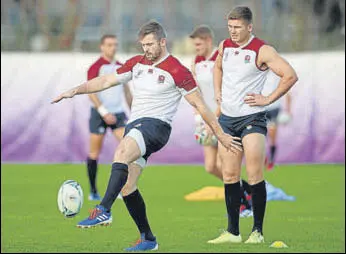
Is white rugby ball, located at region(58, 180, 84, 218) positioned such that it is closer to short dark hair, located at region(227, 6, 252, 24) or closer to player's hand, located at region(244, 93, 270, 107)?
player's hand, located at region(244, 93, 270, 107)

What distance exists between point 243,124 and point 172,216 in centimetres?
427

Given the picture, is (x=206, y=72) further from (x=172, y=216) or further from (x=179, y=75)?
(x=179, y=75)

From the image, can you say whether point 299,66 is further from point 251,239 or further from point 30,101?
point 251,239

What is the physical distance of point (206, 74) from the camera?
45.6ft

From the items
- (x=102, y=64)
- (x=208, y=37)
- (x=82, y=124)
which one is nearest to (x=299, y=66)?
(x=82, y=124)

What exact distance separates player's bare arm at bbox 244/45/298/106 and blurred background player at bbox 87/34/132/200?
5814 mm

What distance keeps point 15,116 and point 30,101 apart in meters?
0.47

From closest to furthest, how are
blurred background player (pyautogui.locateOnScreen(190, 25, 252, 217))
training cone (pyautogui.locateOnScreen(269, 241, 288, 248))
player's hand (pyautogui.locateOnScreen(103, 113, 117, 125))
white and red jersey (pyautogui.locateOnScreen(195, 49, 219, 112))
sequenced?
1. training cone (pyautogui.locateOnScreen(269, 241, 288, 248))
2. blurred background player (pyautogui.locateOnScreen(190, 25, 252, 217))
3. white and red jersey (pyautogui.locateOnScreen(195, 49, 219, 112))
4. player's hand (pyautogui.locateOnScreen(103, 113, 117, 125))

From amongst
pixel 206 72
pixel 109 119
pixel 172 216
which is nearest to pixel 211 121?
pixel 206 72

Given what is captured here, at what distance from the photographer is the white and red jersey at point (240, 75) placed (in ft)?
32.8

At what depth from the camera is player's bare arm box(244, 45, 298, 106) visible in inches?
386

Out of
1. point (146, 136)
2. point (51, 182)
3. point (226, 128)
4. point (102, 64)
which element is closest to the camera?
point (146, 136)

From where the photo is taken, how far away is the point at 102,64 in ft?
51.5

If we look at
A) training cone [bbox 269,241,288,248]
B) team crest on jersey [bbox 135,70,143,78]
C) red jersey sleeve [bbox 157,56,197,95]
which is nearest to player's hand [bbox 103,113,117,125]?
training cone [bbox 269,241,288,248]
